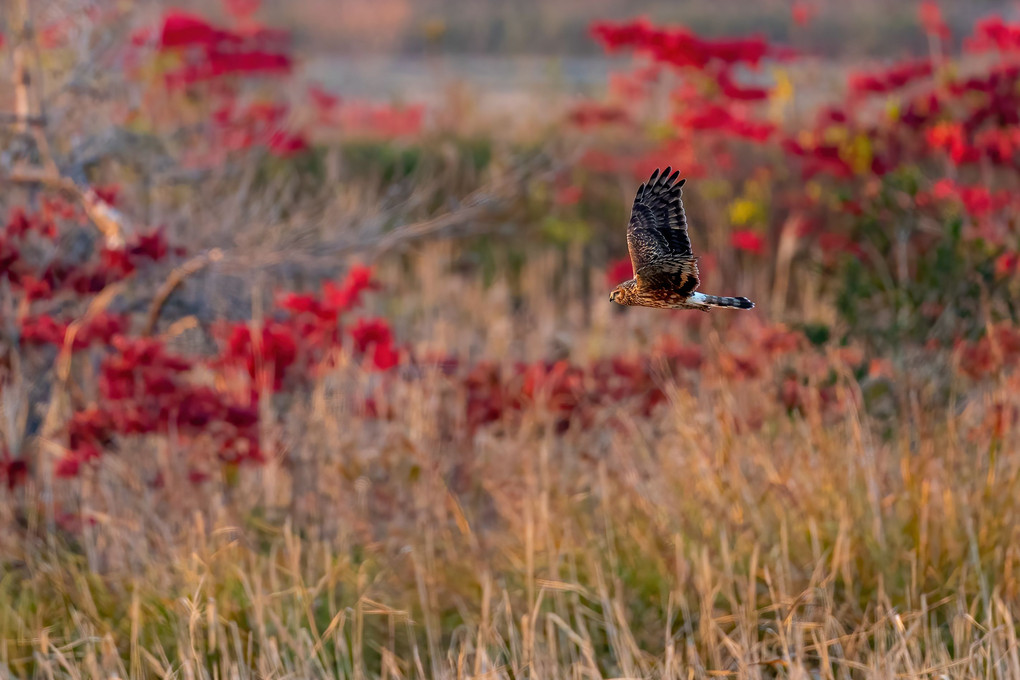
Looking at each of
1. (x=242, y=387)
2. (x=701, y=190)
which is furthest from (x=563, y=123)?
(x=242, y=387)

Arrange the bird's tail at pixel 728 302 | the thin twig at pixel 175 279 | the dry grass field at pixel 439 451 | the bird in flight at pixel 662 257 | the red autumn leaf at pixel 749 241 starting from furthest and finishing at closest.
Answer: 1. the red autumn leaf at pixel 749 241
2. the thin twig at pixel 175 279
3. the dry grass field at pixel 439 451
4. the bird in flight at pixel 662 257
5. the bird's tail at pixel 728 302

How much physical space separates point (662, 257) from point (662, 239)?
0.28 ft

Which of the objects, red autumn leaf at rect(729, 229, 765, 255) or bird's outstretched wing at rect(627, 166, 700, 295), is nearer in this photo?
bird's outstretched wing at rect(627, 166, 700, 295)

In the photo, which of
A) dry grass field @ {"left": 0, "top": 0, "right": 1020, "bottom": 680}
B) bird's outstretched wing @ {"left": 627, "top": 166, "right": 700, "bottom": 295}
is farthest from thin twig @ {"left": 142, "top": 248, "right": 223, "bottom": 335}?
bird's outstretched wing @ {"left": 627, "top": 166, "right": 700, "bottom": 295}

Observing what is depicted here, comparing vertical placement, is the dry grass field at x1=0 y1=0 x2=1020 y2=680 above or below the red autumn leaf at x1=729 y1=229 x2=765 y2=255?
below

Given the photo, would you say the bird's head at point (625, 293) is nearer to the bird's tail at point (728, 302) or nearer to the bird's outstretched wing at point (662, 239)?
the bird's outstretched wing at point (662, 239)

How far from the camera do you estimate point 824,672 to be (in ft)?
11.2

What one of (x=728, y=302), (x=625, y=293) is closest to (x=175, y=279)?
(x=625, y=293)

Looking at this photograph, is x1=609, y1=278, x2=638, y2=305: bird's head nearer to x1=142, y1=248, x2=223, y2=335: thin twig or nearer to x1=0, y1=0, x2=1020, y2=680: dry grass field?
x1=0, y1=0, x2=1020, y2=680: dry grass field

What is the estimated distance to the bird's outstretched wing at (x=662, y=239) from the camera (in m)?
2.72

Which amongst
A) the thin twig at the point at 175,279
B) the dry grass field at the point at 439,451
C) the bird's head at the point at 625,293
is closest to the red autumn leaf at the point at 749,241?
the dry grass field at the point at 439,451

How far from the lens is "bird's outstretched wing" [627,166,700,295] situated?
2719 mm

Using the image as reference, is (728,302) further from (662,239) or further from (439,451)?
(439,451)

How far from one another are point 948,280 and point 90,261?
111 inches
